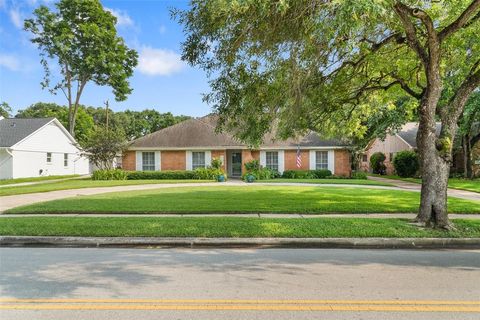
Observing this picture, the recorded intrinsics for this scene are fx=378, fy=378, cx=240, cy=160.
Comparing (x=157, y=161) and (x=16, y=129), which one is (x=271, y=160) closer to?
(x=157, y=161)

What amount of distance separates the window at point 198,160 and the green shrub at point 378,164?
1801 centimetres

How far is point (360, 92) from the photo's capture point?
12.6 m

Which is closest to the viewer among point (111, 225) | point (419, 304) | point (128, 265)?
point (419, 304)

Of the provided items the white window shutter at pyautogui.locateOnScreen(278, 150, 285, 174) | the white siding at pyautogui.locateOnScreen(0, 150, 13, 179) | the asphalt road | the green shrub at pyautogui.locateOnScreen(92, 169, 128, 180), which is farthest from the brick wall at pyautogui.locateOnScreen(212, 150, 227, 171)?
the asphalt road

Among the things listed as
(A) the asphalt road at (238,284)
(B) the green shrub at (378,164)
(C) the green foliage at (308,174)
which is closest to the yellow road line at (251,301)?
(A) the asphalt road at (238,284)

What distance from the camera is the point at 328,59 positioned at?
9773 mm

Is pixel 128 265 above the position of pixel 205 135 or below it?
below

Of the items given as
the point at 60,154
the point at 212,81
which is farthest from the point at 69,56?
the point at 212,81

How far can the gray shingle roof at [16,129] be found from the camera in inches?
1141

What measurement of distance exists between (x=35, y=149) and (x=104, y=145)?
6.36 metres

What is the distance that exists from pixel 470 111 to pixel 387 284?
22971 mm

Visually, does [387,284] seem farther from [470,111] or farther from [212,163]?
[212,163]

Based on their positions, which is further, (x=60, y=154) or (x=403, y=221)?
(x=60, y=154)

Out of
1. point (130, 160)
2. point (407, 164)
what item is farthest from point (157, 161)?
point (407, 164)
